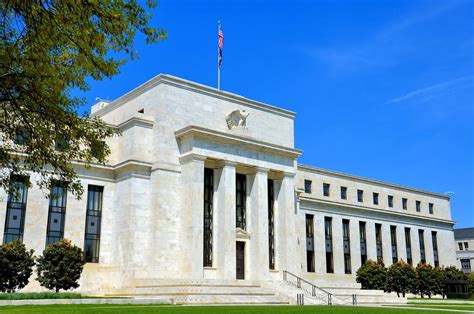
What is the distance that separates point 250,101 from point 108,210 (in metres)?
16.6

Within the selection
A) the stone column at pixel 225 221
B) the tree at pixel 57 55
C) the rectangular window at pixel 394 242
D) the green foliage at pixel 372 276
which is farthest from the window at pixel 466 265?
the tree at pixel 57 55

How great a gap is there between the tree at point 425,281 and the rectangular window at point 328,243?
970cm

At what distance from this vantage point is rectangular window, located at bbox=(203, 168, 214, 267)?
4362 centimetres

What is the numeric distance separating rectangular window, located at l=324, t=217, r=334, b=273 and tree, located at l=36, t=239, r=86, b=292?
3282 cm

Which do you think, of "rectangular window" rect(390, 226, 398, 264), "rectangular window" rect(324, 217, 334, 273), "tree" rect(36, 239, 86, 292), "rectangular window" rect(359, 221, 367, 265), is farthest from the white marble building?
"rectangular window" rect(390, 226, 398, 264)

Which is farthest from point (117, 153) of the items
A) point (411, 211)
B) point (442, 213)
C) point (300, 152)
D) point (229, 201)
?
point (442, 213)

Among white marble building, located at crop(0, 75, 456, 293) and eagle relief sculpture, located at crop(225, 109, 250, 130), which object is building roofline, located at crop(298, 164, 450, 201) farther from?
eagle relief sculpture, located at crop(225, 109, 250, 130)

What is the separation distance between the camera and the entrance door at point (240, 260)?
45094 millimetres

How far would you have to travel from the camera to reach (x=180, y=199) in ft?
142

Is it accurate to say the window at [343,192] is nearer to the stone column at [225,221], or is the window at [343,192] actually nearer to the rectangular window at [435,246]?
the rectangular window at [435,246]

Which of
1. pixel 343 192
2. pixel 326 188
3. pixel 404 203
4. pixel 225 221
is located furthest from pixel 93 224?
pixel 404 203

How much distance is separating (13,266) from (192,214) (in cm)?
1355

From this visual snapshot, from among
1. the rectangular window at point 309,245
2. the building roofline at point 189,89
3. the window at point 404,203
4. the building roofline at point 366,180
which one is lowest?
the rectangular window at point 309,245

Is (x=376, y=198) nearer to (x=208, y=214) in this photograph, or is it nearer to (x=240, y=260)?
(x=240, y=260)
